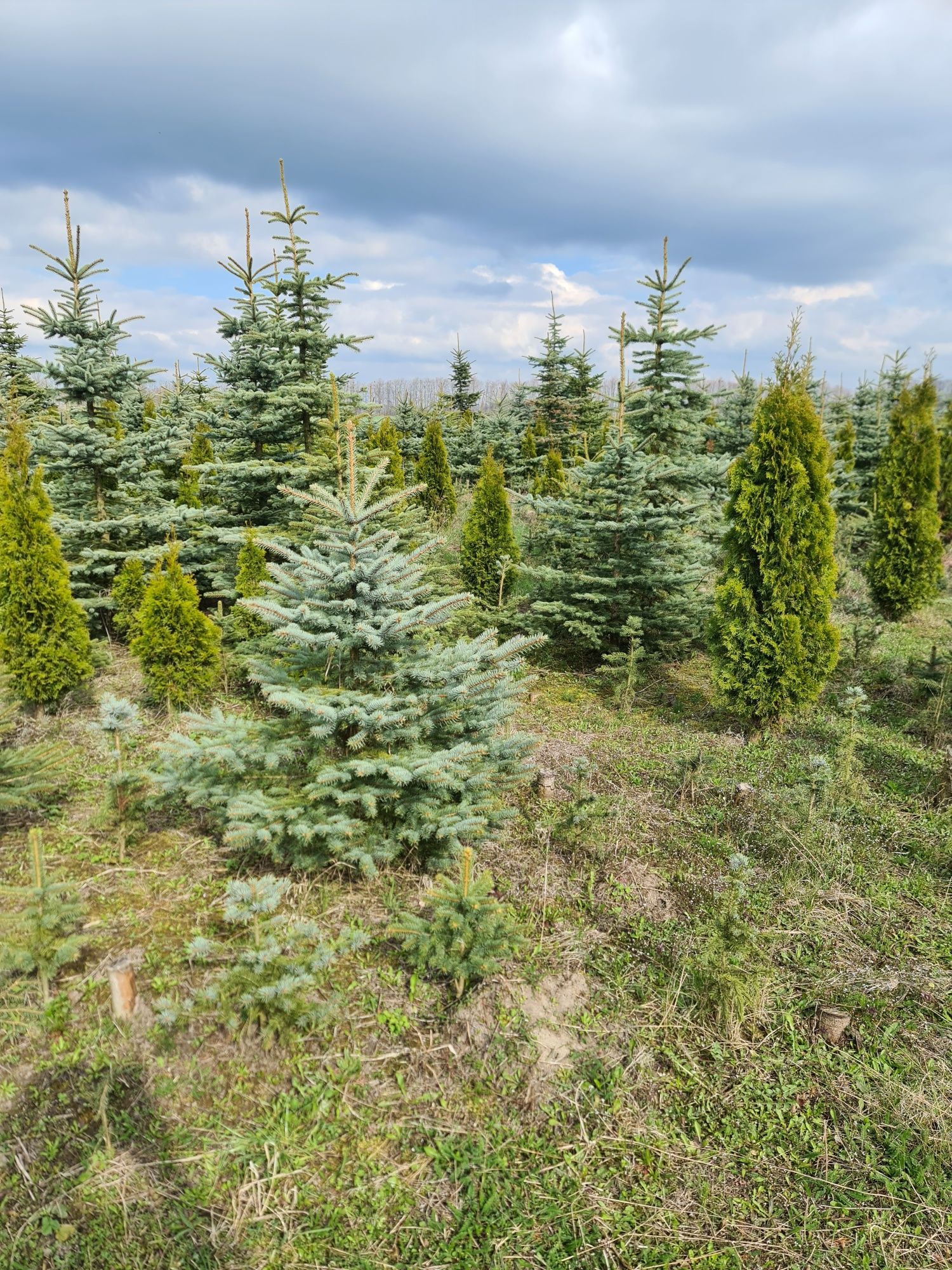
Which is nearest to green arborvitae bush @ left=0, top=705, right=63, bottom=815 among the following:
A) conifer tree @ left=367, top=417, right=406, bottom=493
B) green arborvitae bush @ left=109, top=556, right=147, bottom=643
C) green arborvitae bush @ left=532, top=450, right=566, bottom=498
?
green arborvitae bush @ left=109, top=556, right=147, bottom=643

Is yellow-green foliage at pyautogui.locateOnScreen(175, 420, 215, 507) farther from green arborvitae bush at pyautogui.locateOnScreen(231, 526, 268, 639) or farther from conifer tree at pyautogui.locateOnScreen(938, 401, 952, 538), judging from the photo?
conifer tree at pyautogui.locateOnScreen(938, 401, 952, 538)

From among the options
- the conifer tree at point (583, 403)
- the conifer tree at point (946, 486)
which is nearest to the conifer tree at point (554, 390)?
the conifer tree at point (583, 403)

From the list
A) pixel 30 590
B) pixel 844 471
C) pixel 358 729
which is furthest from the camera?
pixel 844 471

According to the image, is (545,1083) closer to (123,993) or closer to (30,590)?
(123,993)

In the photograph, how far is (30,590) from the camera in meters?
6.00

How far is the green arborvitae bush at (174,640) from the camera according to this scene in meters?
6.15

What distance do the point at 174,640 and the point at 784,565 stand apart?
18.4 feet

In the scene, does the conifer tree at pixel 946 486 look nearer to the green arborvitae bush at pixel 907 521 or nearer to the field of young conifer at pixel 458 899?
the green arborvitae bush at pixel 907 521

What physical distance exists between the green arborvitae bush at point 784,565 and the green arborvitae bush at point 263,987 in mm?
4359

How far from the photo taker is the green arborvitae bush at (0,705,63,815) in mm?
4215

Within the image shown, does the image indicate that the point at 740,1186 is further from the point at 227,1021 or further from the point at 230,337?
the point at 230,337

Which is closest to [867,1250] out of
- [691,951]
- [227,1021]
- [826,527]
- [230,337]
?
[691,951]

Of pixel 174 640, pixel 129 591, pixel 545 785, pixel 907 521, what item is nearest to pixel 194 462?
pixel 129 591

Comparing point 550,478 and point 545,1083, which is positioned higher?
point 550,478
